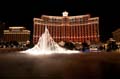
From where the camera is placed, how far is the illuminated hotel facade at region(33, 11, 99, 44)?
135 m

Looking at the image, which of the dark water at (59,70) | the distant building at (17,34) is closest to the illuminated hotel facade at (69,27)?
the distant building at (17,34)

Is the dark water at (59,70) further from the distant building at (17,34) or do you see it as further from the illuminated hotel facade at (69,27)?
the distant building at (17,34)

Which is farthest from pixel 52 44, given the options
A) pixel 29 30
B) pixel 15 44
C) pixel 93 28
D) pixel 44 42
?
pixel 29 30

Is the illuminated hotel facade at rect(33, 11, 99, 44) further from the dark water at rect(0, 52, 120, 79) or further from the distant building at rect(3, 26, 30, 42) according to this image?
the dark water at rect(0, 52, 120, 79)

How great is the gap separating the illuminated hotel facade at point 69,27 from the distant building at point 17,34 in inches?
407

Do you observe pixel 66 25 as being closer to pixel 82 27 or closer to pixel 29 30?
pixel 82 27

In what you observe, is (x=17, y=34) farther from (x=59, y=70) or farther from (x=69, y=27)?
(x=59, y=70)

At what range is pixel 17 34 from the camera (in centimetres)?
14925

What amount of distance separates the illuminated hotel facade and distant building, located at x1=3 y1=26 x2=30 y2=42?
407 inches

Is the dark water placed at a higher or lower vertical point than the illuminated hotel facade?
lower

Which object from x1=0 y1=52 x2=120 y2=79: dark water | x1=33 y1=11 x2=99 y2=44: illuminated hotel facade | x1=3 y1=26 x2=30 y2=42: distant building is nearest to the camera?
x1=0 y1=52 x2=120 y2=79: dark water

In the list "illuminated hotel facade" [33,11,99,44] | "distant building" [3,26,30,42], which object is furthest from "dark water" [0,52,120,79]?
"distant building" [3,26,30,42]

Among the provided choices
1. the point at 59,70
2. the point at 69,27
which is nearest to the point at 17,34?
the point at 69,27

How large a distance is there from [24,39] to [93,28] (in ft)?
137
